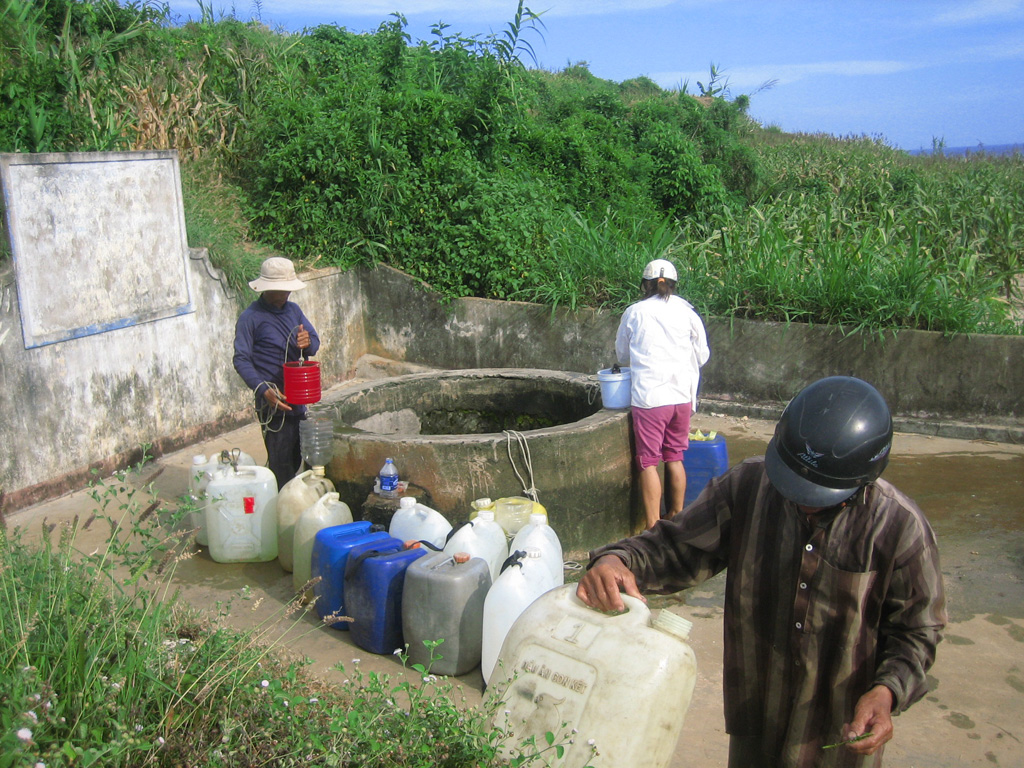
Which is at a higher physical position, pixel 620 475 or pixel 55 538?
pixel 620 475

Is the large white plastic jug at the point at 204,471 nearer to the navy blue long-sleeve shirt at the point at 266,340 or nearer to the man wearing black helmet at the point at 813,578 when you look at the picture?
the navy blue long-sleeve shirt at the point at 266,340

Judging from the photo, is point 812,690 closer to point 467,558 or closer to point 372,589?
point 467,558

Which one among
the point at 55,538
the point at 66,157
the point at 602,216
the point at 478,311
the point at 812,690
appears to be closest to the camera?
the point at 812,690

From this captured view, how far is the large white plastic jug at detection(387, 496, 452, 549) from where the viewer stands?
15.4ft

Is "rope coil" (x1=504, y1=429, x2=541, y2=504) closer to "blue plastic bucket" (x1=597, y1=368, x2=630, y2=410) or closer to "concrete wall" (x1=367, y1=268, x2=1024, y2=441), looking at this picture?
"blue plastic bucket" (x1=597, y1=368, x2=630, y2=410)

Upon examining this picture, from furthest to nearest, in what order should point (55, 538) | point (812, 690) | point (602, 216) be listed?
point (602, 216)
point (55, 538)
point (812, 690)

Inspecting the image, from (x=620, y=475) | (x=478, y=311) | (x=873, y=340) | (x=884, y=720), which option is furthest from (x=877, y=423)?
(x=478, y=311)

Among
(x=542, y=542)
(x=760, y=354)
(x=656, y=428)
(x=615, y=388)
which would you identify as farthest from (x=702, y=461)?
(x=760, y=354)

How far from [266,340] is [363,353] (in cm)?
418

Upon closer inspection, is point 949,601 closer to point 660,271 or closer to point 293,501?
point 660,271

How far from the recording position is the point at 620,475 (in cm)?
551

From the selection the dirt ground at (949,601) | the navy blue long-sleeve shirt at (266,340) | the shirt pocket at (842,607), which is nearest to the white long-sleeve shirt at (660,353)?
the dirt ground at (949,601)

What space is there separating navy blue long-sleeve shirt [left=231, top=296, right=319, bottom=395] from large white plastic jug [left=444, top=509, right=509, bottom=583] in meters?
1.92

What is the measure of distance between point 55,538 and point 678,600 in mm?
3791
